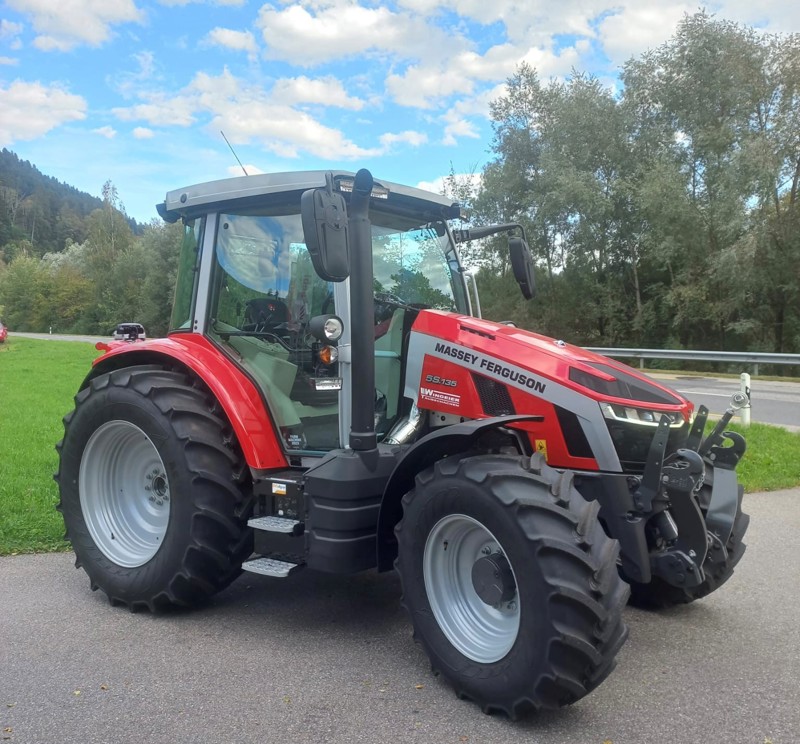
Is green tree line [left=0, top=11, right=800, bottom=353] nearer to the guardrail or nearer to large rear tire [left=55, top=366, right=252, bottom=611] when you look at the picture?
the guardrail

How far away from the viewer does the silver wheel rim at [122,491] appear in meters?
4.49

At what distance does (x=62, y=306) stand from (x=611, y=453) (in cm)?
6762

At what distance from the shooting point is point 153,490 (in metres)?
4.55

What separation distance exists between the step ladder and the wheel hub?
3.48 feet

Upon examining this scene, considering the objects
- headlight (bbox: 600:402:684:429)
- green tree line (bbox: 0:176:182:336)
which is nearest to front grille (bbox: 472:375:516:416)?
headlight (bbox: 600:402:684:429)

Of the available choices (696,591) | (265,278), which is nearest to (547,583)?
(696,591)

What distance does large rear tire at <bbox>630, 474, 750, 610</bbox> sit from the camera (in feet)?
12.2

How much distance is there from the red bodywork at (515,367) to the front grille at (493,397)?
0.02 meters

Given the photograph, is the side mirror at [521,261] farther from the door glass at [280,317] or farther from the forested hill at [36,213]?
the forested hill at [36,213]

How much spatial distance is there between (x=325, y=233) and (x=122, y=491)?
236 centimetres

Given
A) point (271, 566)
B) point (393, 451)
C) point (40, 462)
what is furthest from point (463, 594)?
point (40, 462)

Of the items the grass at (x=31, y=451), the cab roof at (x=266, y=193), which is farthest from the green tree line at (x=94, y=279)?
the cab roof at (x=266, y=193)

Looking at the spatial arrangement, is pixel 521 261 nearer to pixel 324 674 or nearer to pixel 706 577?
pixel 706 577

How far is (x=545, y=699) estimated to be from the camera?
2.83 m
